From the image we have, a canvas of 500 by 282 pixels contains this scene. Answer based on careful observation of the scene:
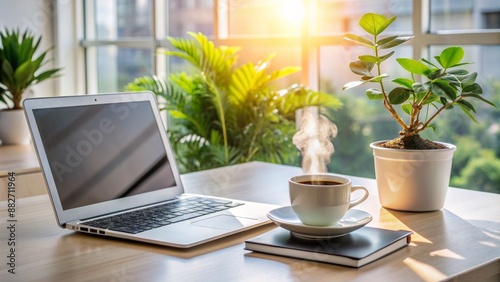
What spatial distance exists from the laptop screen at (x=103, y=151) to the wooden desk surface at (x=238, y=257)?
10cm

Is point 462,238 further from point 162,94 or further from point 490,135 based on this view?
point 162,94

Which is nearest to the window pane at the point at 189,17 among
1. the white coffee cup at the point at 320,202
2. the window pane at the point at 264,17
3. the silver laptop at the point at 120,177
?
the window pane at the point at 264,17

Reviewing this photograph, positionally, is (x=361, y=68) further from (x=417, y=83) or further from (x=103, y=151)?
(x=103, y=151)

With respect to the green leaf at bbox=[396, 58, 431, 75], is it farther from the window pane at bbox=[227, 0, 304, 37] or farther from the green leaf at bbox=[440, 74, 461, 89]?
the window pane at bbox=[227, 0, 304, 37]

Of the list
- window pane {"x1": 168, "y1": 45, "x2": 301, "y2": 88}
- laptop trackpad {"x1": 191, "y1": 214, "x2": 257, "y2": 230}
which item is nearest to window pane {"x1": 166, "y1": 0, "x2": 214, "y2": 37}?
window pane {"x1": 168, "y1": 45, "x2": 301, "y2": 88}

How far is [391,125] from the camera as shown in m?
3.13

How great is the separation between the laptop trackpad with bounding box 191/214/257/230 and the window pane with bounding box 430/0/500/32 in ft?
5.97

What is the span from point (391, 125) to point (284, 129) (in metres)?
0.49

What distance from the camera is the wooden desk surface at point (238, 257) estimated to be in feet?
3.39

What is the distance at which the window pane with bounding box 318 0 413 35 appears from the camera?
3061 millimetres

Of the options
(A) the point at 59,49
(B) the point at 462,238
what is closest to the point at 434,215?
(B) the point at 462,238

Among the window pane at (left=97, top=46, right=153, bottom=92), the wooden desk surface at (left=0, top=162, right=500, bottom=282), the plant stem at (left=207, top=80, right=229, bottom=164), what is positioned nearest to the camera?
the wooden desk surface at (left=0, top=162, right=500, bottom=282)

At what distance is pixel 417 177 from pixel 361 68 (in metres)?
0.25

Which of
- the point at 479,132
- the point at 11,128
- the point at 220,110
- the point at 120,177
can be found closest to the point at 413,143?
the point at 120,177
